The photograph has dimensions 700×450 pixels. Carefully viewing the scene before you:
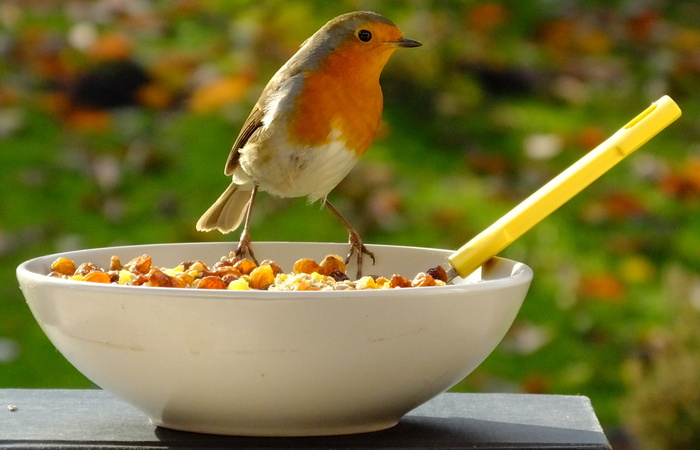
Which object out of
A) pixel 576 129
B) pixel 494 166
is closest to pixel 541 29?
pixel 576 129

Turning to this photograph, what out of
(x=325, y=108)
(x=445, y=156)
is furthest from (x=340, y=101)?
(x=445, y=156)

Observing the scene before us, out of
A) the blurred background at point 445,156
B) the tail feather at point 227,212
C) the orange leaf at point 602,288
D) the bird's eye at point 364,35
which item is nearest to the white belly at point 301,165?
the bird's eye at point 364,35

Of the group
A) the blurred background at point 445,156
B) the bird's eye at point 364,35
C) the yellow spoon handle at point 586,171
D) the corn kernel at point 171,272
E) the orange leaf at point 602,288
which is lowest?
the orange leaf at point 602,288

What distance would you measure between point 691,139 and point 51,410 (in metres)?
3.78

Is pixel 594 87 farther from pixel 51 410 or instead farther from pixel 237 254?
pixel 51 410

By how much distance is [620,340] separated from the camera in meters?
3.51

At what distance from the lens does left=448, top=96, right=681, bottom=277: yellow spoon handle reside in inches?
55.5

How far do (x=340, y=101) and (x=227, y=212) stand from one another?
503 mm

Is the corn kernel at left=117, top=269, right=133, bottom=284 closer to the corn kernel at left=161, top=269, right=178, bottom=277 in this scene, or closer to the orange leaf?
the corn kernel at left=161, top=269, right=178, bottom=277

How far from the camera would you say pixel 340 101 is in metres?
1.94

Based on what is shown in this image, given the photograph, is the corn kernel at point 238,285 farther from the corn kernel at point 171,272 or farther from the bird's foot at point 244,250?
the bird's foot at point 244,250

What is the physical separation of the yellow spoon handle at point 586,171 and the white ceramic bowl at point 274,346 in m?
0.11

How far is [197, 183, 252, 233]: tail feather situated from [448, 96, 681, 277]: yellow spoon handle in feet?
3.18

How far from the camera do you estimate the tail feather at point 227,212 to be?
2.32m
